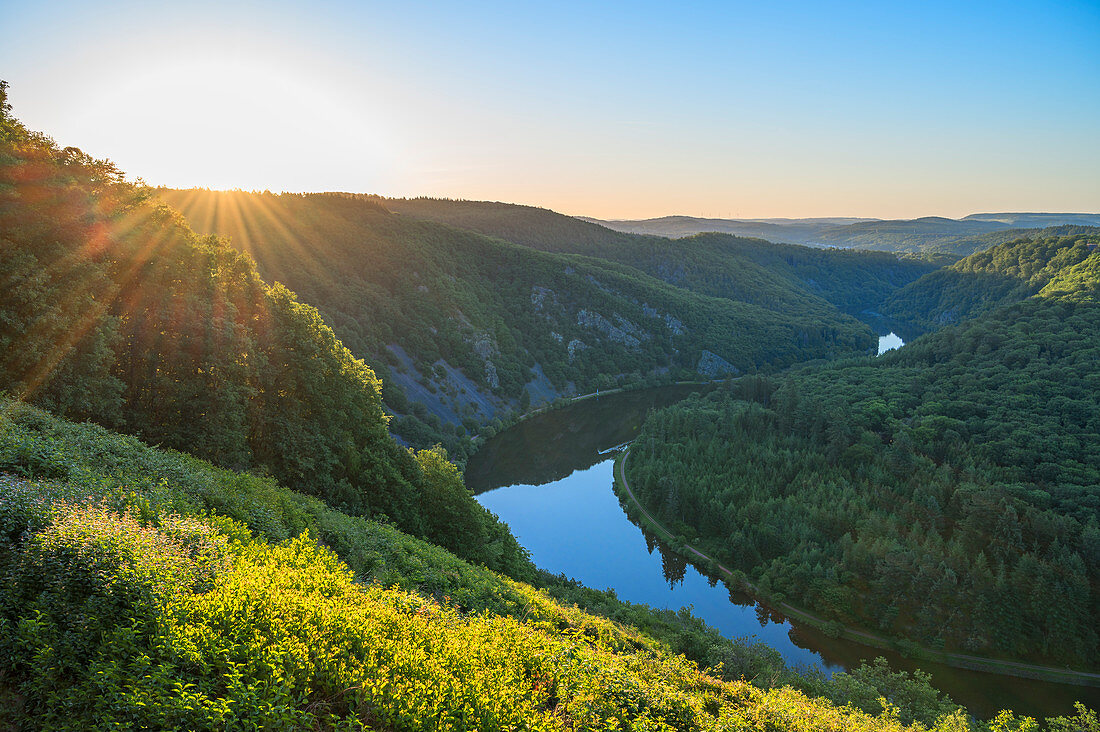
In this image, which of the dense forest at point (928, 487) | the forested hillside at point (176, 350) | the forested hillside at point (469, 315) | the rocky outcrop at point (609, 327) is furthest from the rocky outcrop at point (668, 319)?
the forested hillside at point (176, 350)

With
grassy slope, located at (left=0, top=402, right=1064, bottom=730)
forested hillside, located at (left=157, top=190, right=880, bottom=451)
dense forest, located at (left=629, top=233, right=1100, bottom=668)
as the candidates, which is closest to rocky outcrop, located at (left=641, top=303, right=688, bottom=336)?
forested hillside, located at (left=157, top=190, right=880, bottom=451)

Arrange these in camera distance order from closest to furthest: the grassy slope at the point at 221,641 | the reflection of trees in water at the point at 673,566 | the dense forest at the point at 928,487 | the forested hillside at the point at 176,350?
the grassy slope at the point at 221,641
the forested hillside at the point at 176,350
the dense forest at the point at 928,487
the reflection of trees in water at the point at 673,566

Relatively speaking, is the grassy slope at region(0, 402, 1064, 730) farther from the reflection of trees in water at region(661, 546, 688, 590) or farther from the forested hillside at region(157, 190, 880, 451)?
the forested hillside at region(157, 190, 880, 451)

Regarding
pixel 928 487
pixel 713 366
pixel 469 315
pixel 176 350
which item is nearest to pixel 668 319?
pixel 713 366

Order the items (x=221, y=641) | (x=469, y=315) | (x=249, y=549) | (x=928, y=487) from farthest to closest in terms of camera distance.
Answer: (x=469, y=315) < (x=928, y=487) < (x=249, y=549) < (x=221, y=641)

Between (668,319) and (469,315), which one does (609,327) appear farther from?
(469,315)

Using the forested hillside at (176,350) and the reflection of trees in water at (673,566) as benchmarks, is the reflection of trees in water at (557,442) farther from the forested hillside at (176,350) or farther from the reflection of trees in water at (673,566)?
the forested hillside at (176,350)
